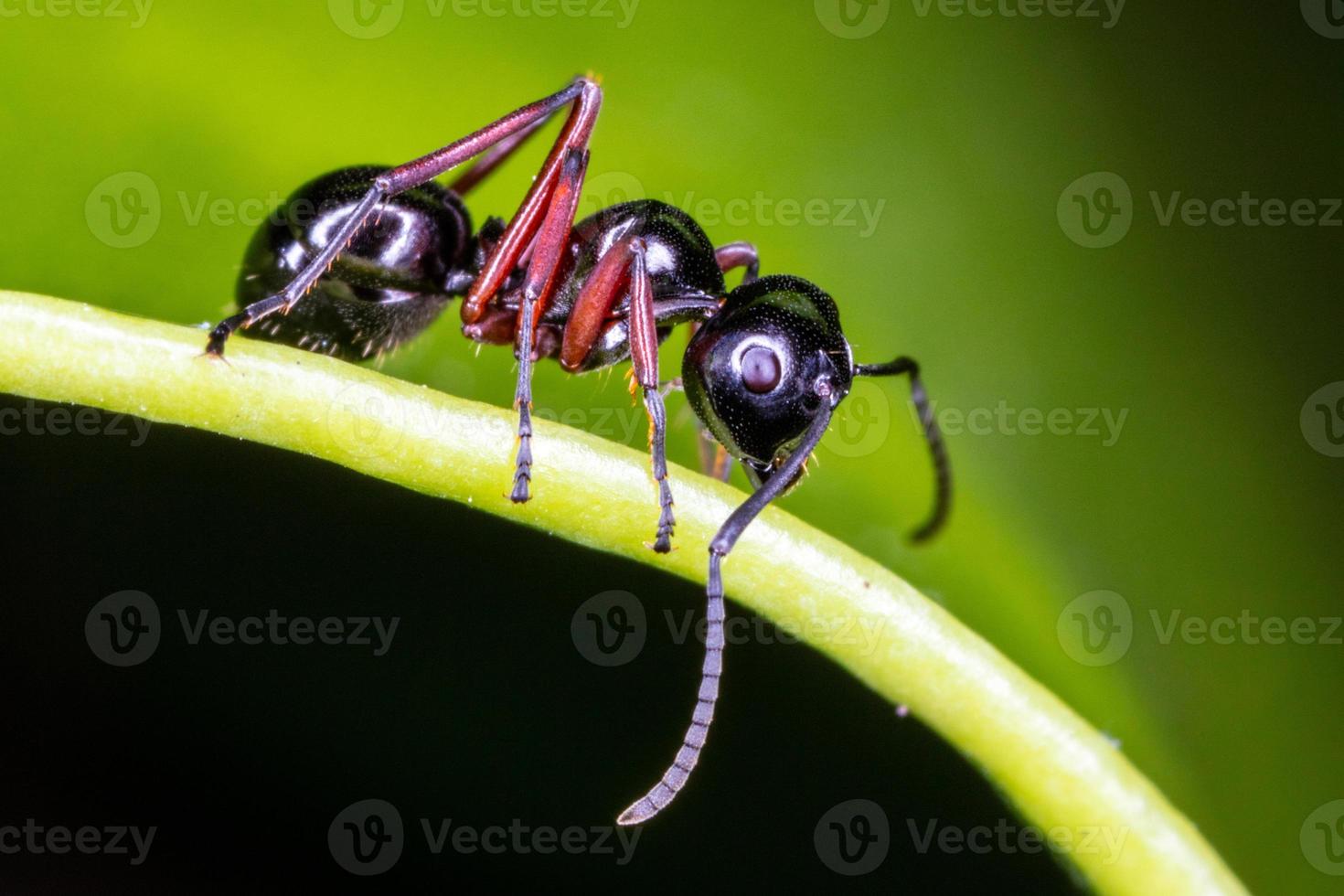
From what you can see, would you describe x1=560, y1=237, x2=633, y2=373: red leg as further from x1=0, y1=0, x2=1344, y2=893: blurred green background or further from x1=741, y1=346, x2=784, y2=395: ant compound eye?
x1=741, y1=346, x2=784, y2=395: ant compound eye

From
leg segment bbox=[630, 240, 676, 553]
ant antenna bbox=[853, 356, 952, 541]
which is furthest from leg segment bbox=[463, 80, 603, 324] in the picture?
ant antenna bbox=[853, 356, 952, 541]

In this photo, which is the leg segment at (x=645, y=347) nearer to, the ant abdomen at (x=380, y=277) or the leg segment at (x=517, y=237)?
the leg segment at (x=517, y=237)

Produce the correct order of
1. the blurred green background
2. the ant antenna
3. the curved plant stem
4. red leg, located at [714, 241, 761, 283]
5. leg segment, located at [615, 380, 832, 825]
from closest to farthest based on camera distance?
the curved plant stem, leg segment, located at [615, 380, 832, 825], the blurred green background, the ant antenna, red leg, located at [714, 241, 761, 283]

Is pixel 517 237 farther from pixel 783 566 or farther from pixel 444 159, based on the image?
pixel 783 566

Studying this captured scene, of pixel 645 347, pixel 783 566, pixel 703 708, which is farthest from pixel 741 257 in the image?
pixel 783 566

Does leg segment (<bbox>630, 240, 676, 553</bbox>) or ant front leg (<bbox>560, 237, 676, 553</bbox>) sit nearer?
leg segment (<bbox>630, 240, 676, 553</bbox>)

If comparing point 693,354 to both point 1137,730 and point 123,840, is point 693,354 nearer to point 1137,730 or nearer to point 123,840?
point 1137,730

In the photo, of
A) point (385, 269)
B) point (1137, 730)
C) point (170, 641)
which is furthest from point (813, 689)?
point (385, 269)
